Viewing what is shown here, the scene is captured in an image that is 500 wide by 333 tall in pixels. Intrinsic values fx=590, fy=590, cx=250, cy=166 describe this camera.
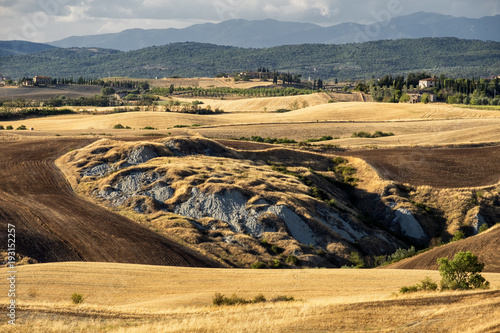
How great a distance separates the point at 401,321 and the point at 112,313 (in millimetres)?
12108

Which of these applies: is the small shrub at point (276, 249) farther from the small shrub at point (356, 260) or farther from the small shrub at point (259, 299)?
the small shrub at point (259, 299)

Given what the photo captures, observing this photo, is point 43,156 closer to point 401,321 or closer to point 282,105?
point 401,321

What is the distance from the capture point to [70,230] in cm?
4066

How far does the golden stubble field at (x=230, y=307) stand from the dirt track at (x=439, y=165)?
29.1 meters

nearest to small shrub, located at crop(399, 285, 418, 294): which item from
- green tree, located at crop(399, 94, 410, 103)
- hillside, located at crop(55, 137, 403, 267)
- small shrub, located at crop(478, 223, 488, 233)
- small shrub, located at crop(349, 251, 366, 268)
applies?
hillside, located at crop(55, 137, 403, 267)

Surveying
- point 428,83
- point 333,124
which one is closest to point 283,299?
point 333,124

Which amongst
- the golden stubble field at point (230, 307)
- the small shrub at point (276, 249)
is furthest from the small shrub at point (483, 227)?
the small shrub at point (276, 249)

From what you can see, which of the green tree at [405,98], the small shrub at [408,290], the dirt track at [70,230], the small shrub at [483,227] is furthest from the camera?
the green tree at [405,98]

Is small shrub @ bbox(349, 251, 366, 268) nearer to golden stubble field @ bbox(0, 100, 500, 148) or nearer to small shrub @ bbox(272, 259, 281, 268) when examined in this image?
small shrub @ bbox(272, 259, 281, 268)

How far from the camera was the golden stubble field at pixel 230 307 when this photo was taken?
2333cm

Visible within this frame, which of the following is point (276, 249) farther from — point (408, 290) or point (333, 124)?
point (333, 124)

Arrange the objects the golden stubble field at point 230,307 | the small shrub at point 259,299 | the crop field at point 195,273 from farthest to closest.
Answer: the small shrub at point 259,299, the crop field at point 195,273, the golden stubble field at point 230,307

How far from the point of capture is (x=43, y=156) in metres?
63.5

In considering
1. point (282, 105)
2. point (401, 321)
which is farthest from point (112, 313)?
point (282, 105)
